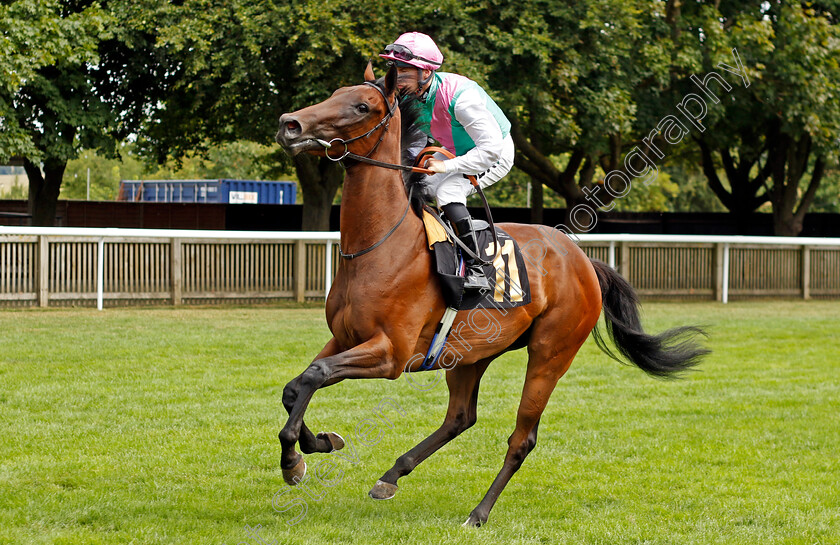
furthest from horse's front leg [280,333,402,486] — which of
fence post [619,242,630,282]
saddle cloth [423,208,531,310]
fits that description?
fence post [619,242,630,282]

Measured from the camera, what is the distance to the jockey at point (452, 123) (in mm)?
4453

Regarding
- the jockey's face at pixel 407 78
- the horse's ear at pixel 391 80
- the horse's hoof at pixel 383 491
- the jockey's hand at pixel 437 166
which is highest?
the jockey's face at pixel 407 78

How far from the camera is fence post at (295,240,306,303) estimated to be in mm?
15742

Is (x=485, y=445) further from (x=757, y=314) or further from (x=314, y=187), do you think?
(x=314, y=187)

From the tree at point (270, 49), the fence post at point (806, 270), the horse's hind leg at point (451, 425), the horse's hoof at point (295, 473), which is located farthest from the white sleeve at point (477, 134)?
the fence post at point (806, 270)

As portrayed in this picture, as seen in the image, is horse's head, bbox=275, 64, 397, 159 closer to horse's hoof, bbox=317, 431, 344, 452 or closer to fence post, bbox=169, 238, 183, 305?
horse's hoof, bbox=317, 431, 344, 452

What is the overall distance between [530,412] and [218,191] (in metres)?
27.3

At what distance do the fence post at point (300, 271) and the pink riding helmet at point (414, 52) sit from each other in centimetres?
1141

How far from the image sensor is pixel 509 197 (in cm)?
3828

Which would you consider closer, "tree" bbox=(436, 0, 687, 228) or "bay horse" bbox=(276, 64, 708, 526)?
"bay horse" bbox=(276, 64, 708, 526)

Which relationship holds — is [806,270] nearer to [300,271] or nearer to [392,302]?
[300,271]

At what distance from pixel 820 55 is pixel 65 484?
1603cm

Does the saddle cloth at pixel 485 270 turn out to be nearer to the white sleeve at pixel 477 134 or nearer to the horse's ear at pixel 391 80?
the white sleeve at pixel 477 134

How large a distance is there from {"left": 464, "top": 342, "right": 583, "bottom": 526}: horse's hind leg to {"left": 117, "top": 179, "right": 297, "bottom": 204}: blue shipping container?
25.4 metres
